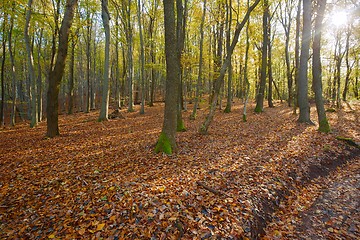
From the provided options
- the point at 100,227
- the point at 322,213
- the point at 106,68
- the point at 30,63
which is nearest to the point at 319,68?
the point at 322,213

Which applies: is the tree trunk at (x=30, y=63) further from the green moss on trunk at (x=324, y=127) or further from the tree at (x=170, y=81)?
the green moss on trunk at (x=324, y=127)

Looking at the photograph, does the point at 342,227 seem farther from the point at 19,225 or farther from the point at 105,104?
the point at 105,104

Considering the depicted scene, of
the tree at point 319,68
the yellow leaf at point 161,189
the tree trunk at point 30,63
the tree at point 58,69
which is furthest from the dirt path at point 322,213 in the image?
the tree trunk at point 30,63

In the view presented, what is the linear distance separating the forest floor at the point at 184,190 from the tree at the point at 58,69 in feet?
5.19

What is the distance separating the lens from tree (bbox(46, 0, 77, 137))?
29.6 feet

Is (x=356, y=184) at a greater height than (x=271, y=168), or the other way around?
(x=271, y=168)

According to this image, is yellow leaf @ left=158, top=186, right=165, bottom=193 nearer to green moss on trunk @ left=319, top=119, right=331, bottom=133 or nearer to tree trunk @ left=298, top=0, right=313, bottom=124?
green moss on trunk @ left=319, top=119, right=331, bottom=133

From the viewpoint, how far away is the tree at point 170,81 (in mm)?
6582

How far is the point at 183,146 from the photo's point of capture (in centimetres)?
821

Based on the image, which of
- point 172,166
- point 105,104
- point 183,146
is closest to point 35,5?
point 105,104

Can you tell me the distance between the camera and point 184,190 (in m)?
4.71

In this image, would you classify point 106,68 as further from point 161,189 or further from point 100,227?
point 100,227

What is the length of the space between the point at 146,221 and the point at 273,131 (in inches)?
340

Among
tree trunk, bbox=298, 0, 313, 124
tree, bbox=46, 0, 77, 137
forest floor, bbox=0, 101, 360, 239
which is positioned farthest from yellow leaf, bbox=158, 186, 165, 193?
tree trunk, bbox=298, 0, 313, 124
